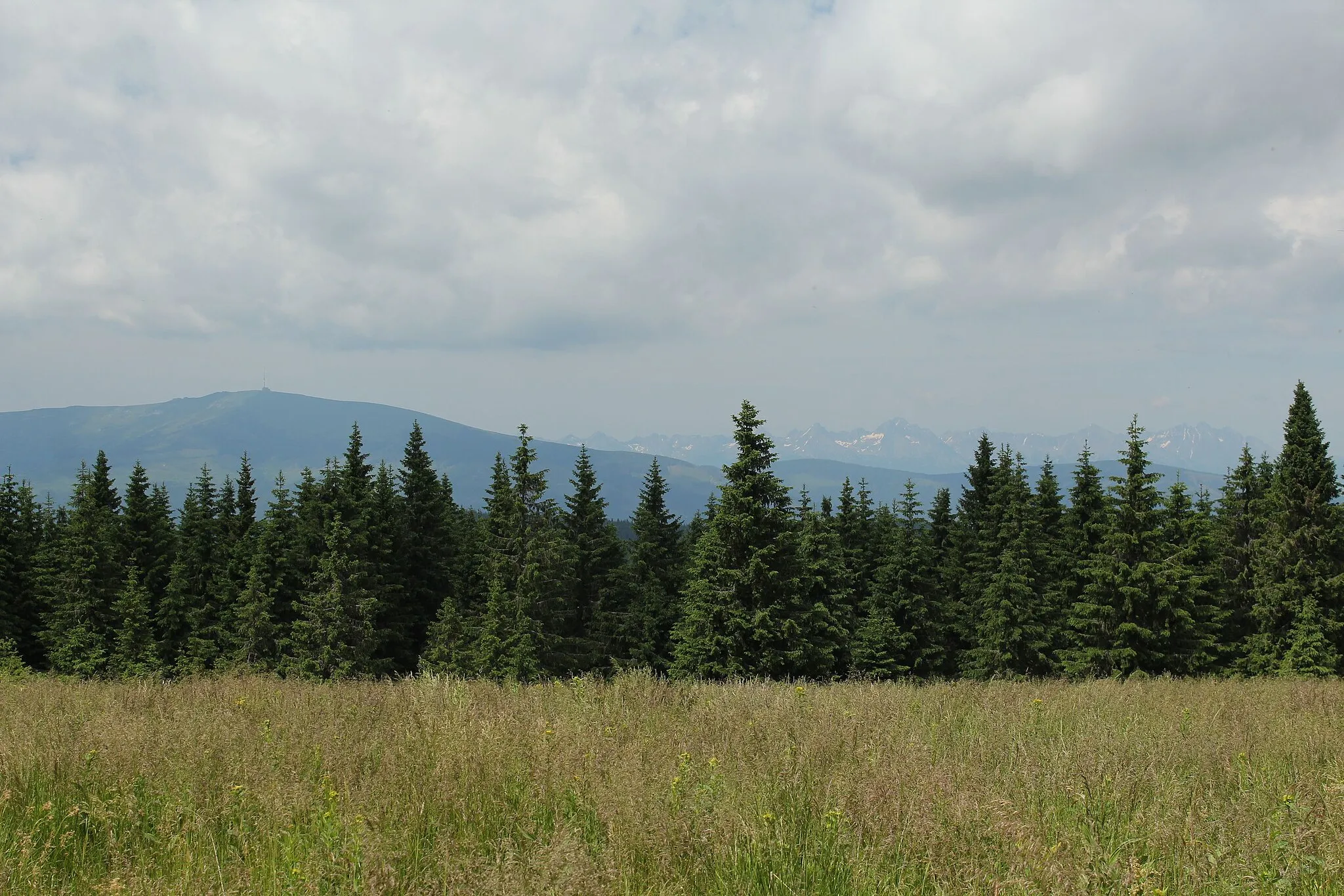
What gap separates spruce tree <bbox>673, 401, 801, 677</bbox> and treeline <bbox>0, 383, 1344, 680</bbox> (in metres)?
0.11

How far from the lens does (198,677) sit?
32.8ft

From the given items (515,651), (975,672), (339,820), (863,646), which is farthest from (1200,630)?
(339,820)

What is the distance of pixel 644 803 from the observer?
4.30m

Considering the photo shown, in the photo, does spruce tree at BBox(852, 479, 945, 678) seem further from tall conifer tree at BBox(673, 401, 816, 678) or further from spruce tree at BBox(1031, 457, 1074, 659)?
tall conifer tree at BBox(673, 401, 816, 678)

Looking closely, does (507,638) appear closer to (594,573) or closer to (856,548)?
(594,573)

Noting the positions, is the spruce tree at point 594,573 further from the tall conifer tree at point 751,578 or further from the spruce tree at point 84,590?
the spruce tree at point 84,590

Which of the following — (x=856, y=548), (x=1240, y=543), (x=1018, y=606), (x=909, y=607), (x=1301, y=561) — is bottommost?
(x=909, y=607)

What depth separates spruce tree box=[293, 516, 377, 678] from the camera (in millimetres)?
39344

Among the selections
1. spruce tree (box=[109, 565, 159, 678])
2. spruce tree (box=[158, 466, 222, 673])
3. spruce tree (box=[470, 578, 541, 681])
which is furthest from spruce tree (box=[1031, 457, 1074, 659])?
spruce tree (box=[109, 565, 159, 678])

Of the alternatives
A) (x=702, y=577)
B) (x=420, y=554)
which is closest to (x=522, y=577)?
(x=702, y=577)

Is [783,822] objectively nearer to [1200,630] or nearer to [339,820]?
[339,820]

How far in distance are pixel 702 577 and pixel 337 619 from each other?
18.9m

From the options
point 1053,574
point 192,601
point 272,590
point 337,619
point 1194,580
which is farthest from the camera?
point 192,601

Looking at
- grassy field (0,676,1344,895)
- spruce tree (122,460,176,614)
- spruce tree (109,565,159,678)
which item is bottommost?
spruce tree (109,565,159,678)
